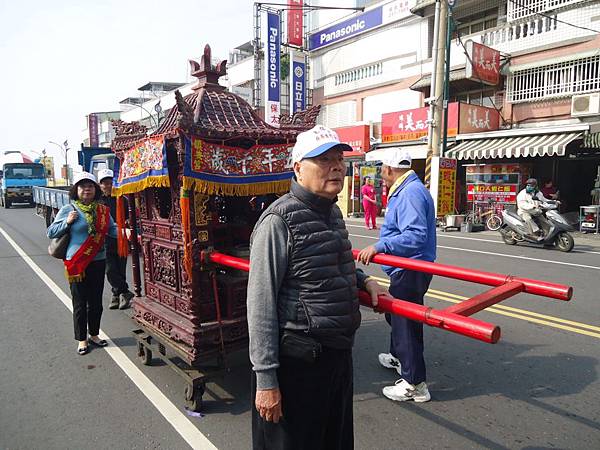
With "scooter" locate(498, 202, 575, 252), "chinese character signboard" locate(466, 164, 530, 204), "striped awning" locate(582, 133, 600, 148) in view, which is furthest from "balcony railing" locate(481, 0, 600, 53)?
"scooter" locate(498, 202, 575, 252)

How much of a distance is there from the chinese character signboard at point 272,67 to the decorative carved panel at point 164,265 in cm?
1776

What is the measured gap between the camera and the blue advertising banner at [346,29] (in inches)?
803

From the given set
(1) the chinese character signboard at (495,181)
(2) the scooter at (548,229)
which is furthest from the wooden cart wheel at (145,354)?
(1) the chinese character signboard at (495,181)

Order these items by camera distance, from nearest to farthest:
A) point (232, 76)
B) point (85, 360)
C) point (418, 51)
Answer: point (85, 360)
point (418, 51)
point (232, 76)

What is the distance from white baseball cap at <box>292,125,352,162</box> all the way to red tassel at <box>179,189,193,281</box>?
139 centimetres

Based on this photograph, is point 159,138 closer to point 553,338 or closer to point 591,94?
point 553,338

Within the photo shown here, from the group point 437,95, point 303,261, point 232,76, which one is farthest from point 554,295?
point 232,76

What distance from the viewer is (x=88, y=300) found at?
14.3ft

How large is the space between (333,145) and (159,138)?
70.5 inches

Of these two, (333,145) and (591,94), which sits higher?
(591,94)

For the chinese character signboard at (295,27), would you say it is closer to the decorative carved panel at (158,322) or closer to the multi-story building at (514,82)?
the multi-story building at (514,82)

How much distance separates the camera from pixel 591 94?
12.5 metres

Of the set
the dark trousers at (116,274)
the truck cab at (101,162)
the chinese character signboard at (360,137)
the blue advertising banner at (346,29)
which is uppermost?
the blue advertising banner at (346,29)

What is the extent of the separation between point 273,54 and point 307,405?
21663 millimetres
